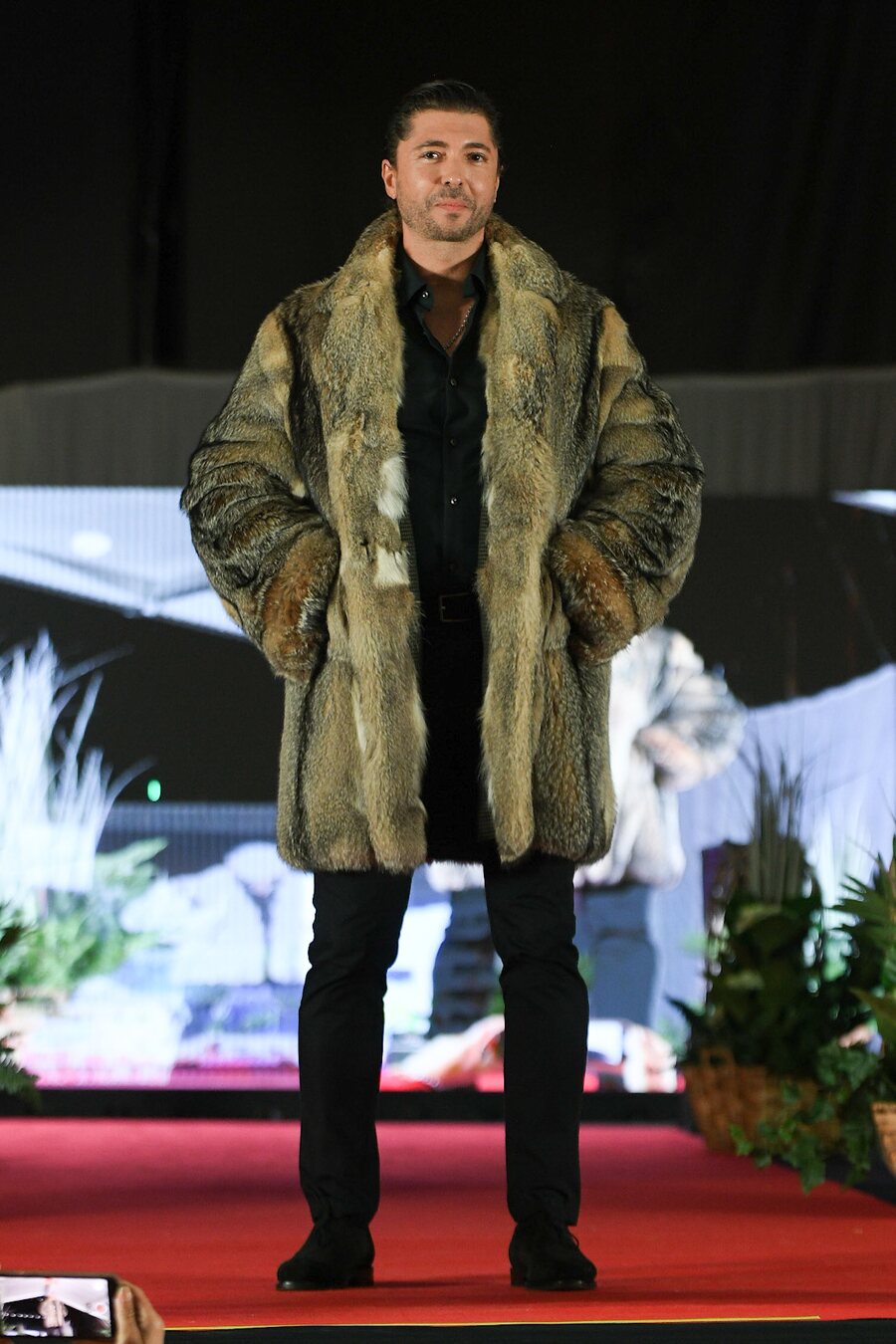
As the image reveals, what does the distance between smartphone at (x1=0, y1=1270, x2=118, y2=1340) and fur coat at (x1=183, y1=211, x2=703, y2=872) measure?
79 centimetres

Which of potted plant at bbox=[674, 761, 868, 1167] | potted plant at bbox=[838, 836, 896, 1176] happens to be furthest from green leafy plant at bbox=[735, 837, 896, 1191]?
potted plant at bbox=[674, 761, 868, 1167]

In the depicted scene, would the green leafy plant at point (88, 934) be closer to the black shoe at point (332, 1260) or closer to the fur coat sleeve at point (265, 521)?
the fur coat sleeve at point (265, 521)

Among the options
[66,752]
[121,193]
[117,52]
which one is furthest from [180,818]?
[117,52]

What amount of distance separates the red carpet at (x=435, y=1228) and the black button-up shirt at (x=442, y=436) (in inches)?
32.5

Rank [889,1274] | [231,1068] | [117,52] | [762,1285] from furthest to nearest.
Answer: [231,1068], [117,52], [889,1274], [762,1285]

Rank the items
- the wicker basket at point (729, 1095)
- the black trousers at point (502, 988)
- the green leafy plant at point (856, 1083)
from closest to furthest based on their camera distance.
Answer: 1. the black trousers at point (502, 988)
2. the green leafy plant at point (856, 1083)
3. the wicker basket at point (729, 1095)

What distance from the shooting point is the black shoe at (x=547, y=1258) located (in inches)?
81.4

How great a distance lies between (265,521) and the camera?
2.34 meters

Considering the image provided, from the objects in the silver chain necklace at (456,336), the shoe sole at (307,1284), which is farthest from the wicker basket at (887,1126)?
the silver chain necklace at (456,336)

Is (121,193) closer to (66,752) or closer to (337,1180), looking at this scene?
(66,752)

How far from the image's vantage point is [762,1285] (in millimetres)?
2125

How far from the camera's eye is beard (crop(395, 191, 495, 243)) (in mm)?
2336

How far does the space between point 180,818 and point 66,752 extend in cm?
34

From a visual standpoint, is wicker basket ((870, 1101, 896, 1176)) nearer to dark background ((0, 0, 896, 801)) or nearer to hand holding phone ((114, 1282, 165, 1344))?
hand holding phone ((114, 1282, 165, 1344))
